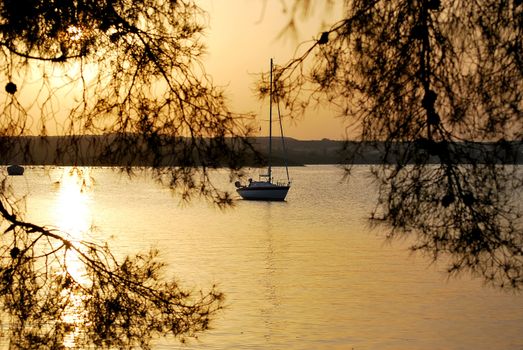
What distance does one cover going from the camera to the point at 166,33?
367 cm

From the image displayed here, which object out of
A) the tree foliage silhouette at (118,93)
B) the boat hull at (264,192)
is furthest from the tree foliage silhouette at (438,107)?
the boat hull at (264,192)

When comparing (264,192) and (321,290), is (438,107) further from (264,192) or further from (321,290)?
(264,192)

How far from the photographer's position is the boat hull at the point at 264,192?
56.3 meters

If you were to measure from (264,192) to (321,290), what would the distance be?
29.6m

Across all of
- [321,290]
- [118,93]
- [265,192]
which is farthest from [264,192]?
[118,93]

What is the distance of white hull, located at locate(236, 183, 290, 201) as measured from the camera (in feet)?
185

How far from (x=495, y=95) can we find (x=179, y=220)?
5712 cm

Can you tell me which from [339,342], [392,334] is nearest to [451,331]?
[392,334]

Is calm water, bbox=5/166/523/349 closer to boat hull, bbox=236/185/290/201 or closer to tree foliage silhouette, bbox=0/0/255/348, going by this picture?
tree foliage silhouette, bbox=0/0/255/348

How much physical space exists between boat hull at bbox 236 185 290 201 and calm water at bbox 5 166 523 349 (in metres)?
2.68

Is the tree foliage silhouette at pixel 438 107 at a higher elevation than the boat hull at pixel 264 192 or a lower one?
higher

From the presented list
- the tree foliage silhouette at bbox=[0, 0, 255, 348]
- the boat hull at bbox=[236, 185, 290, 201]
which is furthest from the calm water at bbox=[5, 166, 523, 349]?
the boat hull at bbox=[236, 185, 290, 201]

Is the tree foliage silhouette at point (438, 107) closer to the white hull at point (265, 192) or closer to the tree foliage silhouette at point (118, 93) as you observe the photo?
the tree foliage silhouette at point (118, 93)

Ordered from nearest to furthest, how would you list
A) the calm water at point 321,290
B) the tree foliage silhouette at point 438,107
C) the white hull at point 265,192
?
the tree foliage silhouette at point 438,107
the calm water at point 321,290
the white hull at point 265,192
